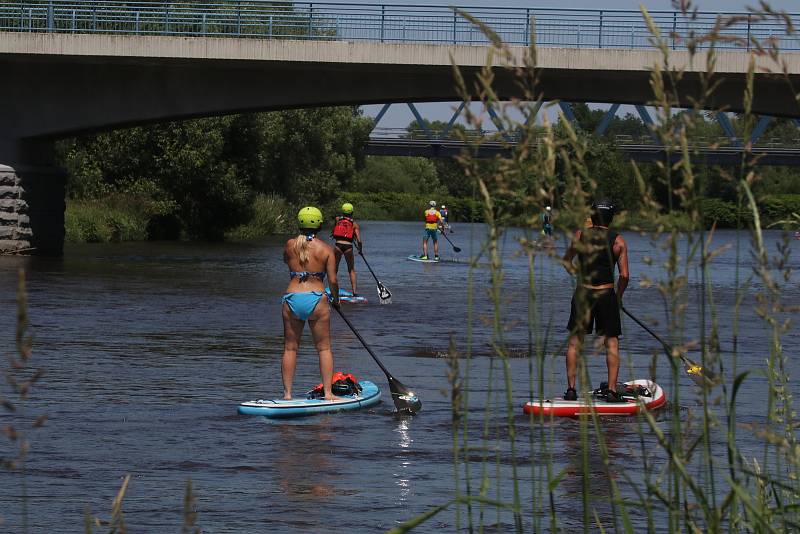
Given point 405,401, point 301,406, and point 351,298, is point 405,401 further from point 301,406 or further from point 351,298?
point 351,298

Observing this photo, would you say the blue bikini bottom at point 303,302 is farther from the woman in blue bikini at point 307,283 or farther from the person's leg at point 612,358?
the person's leg at point 612,358

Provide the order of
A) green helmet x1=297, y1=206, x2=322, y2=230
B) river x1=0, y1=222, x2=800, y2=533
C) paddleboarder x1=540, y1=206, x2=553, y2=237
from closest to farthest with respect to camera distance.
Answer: paddleboarder x1=540, y1=206, x2=553, y2=237, river x1=0, y1=222, x2=800, y2=533, green helmet x1=297, y1=206, x2=322, y2=230

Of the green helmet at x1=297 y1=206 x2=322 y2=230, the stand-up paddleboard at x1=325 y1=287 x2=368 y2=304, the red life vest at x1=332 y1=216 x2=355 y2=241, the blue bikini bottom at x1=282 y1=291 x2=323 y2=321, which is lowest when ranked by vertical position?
the stand-up paddleboard at x1=325 y1=287 x2=368 y2=304

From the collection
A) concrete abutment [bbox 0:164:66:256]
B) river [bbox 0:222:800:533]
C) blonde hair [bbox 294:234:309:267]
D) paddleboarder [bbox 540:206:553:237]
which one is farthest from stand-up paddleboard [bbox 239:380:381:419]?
concrete abutment [bbox 0:164:66:256]

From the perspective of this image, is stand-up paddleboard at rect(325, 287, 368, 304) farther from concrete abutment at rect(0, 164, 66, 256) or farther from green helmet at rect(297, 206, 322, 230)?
concrete abutment at rect(0, 164, 66, 256)

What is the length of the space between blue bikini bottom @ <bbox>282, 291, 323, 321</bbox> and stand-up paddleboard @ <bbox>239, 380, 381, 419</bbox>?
0.68m

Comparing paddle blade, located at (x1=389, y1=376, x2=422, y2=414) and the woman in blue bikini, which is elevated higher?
the woman in blue bikini

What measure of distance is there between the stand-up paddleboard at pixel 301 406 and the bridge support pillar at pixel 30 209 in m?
24.8

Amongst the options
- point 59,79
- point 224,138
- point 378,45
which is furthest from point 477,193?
point 224,138

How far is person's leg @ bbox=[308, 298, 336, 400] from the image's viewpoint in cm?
1091

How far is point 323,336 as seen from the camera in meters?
11.0

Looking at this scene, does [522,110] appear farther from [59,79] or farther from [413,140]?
[413,140]

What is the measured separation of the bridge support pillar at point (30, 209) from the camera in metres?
34.7

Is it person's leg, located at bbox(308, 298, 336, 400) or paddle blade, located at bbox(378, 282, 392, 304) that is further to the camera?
paddle blade, located at bbox(378, 282, 392, 304)
